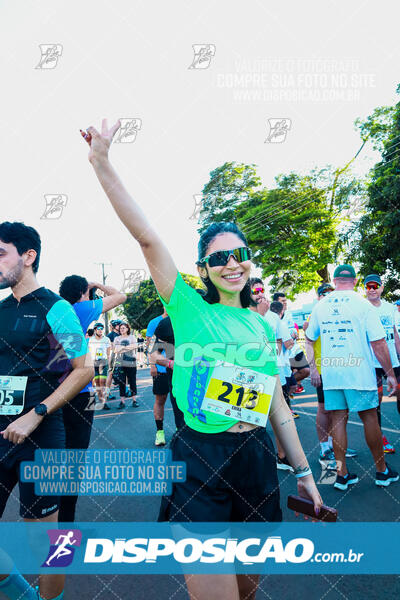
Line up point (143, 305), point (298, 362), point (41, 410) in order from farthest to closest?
1. point (143, 305)
2. point (298, 362)
3. point (41, 410)

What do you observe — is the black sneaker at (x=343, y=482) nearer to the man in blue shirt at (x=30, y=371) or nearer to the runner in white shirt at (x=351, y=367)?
the runner in white shirt at (x=351, y=367)

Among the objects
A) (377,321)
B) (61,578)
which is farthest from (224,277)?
(377,321)

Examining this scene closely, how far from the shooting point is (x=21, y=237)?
2.17 meters

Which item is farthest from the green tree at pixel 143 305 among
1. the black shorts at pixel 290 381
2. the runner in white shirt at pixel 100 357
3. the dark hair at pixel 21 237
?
the dark hair at pixel 21 237

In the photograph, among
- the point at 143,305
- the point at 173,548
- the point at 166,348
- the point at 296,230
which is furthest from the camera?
the point at 143,305

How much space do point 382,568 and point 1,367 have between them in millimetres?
2606

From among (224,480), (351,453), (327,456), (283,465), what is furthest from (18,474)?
(351,453)

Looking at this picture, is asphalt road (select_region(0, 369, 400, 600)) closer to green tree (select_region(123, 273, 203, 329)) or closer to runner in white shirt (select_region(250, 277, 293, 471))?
runner in white shirt (select_region(250, 277, 293, 471))

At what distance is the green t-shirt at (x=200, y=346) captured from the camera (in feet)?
5.11

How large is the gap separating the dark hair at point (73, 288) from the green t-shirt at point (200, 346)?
1.90 meters

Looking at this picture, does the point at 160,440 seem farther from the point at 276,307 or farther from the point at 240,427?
the point at 240,427

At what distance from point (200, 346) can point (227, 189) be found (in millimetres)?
28780

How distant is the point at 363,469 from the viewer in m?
4.14

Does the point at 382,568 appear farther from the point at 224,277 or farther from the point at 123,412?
the point at 123,412
